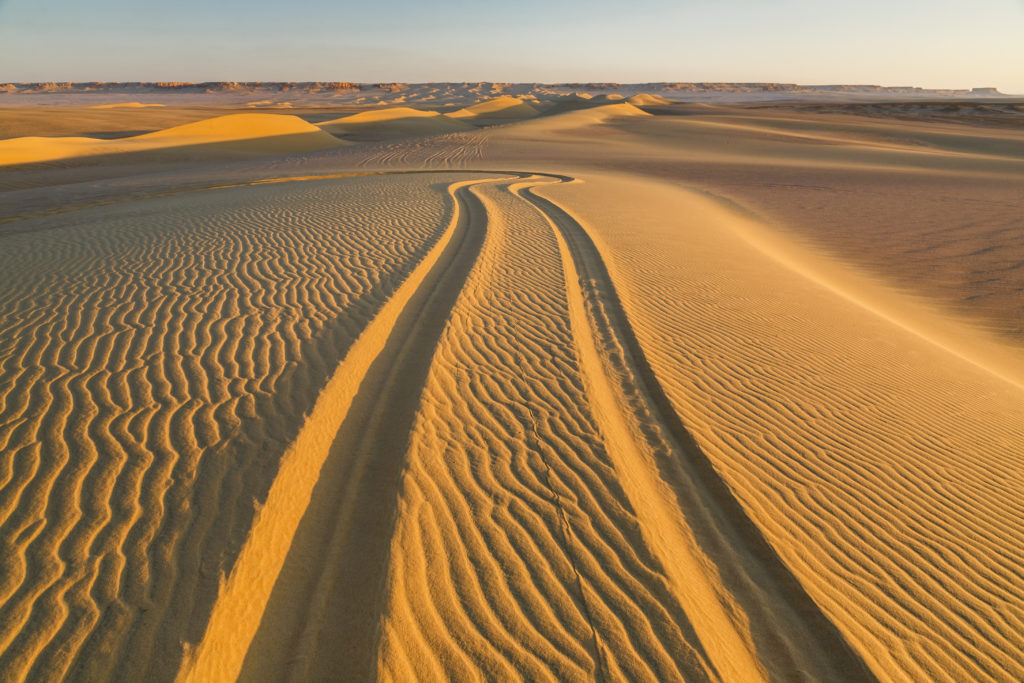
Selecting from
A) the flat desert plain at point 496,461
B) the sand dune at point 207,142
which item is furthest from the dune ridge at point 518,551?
the sand dune at point 207,142

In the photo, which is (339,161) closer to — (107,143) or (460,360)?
(107,143)

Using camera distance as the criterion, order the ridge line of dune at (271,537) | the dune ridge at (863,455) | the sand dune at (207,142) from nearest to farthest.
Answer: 1. the ridge line of dune at (271,537)
2. the dune ridge at (863,455)
3. the sand dune at (207,142)

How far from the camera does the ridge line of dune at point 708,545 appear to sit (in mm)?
2914

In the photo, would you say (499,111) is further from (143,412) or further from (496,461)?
(496,461)

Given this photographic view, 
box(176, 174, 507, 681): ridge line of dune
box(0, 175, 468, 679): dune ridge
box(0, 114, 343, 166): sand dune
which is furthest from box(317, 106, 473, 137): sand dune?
box(176, 174, 507, 681): ridge line of dune

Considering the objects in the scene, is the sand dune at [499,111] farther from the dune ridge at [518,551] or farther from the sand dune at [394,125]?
the dune ridge at [518,551]

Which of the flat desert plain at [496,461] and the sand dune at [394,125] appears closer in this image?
the flat desert plain at [496,461]

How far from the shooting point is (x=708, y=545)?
3.58m

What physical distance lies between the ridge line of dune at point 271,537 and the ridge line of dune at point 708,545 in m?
2.25

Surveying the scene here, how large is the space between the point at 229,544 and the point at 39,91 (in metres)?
203

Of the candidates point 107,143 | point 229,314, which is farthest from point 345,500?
point 107,143

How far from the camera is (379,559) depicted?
331 cm

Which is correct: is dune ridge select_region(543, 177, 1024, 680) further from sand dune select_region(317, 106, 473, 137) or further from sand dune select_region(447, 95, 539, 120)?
sand dune select_region(447, 95, 539, 120)

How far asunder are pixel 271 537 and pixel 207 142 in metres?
35.3
